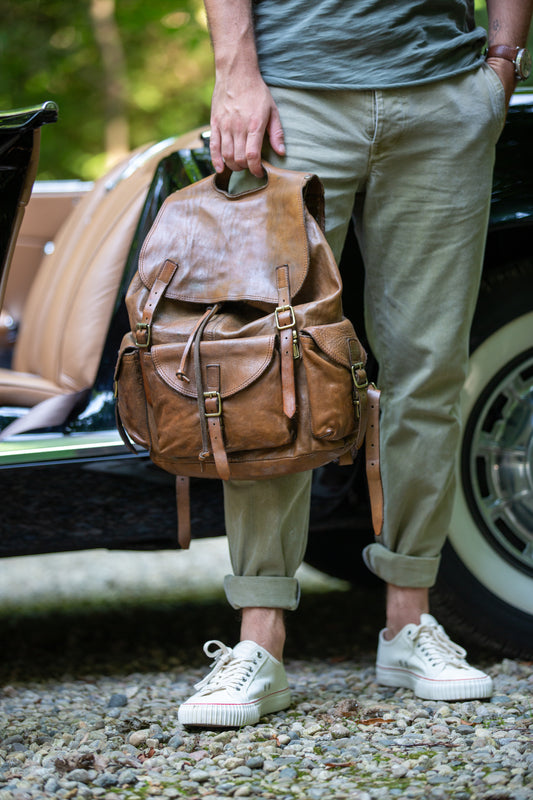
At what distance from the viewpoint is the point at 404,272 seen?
1774 mm

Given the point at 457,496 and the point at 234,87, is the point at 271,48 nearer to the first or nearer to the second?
the point at 234,87

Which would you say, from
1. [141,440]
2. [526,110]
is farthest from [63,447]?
[526,110]

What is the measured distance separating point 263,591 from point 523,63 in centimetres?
122

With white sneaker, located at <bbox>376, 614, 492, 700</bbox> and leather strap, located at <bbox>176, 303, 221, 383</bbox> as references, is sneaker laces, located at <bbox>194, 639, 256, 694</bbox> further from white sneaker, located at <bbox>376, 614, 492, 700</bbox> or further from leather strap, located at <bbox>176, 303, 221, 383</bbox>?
leather strap, located at <bbox>176, 303, 221, 383</bbox>

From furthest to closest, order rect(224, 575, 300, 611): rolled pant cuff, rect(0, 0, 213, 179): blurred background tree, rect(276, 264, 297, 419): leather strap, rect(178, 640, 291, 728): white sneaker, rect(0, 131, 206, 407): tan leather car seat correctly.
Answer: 1. rect(0, 0, 213, 179): blurred background tree
2. rect(0, 131, 206, 407): tan leather car seat
3. rect(224, 575, 300, 611): rolled pant cuff
4. rect(178, 640, 291, 728): white sneaker
5. rect(276, 264, 297, 419): leather strap

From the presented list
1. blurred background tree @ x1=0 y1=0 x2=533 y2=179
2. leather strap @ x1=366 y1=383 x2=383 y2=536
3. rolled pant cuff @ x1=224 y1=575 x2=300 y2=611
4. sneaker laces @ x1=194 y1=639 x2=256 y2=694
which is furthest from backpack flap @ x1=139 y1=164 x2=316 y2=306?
blurred background tree @ x1=0 y1=0 x2=533 y2=179

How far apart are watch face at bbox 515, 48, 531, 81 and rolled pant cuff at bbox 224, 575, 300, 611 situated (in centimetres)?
116

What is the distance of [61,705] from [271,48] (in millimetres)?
1404

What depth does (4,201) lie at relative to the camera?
1704mm

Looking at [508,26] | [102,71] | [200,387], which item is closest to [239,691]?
[200,387]

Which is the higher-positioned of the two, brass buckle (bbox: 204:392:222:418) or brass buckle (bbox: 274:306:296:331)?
brass buckle (bbox: 274:306:296:331)

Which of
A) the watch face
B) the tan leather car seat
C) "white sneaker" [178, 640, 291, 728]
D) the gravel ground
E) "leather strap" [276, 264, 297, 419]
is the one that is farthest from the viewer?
the tan leather car seat

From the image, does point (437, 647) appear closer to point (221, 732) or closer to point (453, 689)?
point (453, 689)

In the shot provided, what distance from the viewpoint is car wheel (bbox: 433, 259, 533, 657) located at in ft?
6.59
